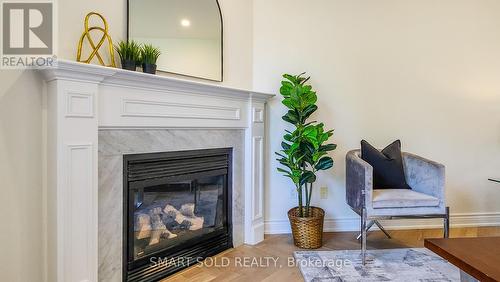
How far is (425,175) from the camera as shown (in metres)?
2.50

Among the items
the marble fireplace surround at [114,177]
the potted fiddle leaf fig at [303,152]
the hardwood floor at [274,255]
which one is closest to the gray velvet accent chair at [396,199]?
the potted fiddle leaf fig at [303,152]

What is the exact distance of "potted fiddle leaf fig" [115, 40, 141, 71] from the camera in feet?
6.00

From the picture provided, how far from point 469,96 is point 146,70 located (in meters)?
3.26

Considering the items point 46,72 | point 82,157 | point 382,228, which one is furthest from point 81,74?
point 382,228

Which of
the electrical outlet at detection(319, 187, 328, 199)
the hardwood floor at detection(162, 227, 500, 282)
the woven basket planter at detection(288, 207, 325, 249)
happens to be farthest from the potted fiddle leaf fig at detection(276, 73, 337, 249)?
the electrical outlet at detection(319, 187, 328, 199)

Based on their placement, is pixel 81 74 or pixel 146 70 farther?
pixel 146 70

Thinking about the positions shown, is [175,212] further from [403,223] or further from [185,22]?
[403,223]

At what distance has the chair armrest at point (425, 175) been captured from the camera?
236 centimetres

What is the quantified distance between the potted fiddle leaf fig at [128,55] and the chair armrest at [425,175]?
2382 mm

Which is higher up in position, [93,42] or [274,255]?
[93,42]

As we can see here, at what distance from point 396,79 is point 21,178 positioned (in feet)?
10.6

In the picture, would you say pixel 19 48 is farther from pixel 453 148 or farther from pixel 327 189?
pixel 453 148

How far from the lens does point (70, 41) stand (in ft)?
5.52

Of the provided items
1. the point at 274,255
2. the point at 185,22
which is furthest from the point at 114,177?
the point at 274,255
